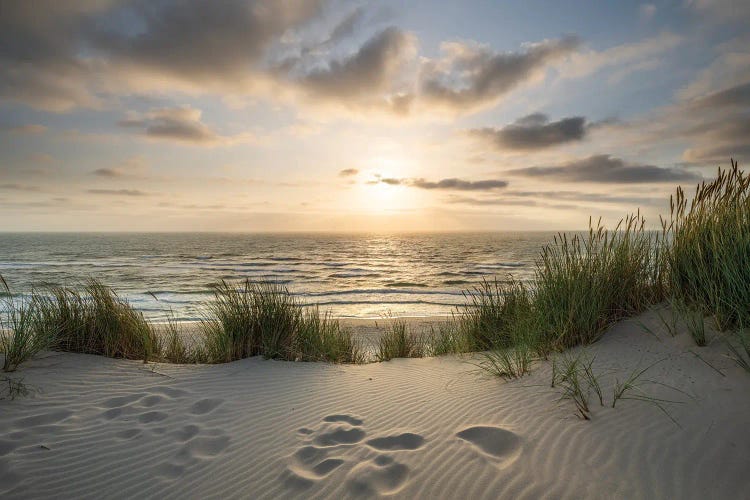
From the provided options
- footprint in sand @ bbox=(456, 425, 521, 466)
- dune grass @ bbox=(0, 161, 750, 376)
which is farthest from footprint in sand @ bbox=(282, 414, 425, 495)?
dune grass @ bbox=(0, 161, 750, 376)

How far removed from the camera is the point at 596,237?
5707mm

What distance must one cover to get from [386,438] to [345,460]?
0.45 meters

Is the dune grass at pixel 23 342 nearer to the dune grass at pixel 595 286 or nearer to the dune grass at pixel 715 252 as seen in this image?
the dune grass at pixel 595 286

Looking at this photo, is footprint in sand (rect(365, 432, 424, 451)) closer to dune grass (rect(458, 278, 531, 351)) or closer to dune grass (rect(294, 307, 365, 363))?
dune grass (rect(294, 307, 365, 363))

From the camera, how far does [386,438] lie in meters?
3.18

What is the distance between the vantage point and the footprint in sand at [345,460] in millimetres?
2605

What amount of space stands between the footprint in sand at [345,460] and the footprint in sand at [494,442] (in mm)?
402

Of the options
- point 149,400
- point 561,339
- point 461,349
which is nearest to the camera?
point 149,400

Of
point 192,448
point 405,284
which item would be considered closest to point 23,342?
point 192,448

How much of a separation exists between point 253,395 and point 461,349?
3469 mm

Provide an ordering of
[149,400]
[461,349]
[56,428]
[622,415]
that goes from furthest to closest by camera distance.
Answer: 1. [461,349]
2. [149,400]
3. [56,428]
4. [622,415]

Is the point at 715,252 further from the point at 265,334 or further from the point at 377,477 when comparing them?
the point at 265,334

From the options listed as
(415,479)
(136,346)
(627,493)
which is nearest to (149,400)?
(136,346)

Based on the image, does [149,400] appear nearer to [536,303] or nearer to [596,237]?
[536,303]
